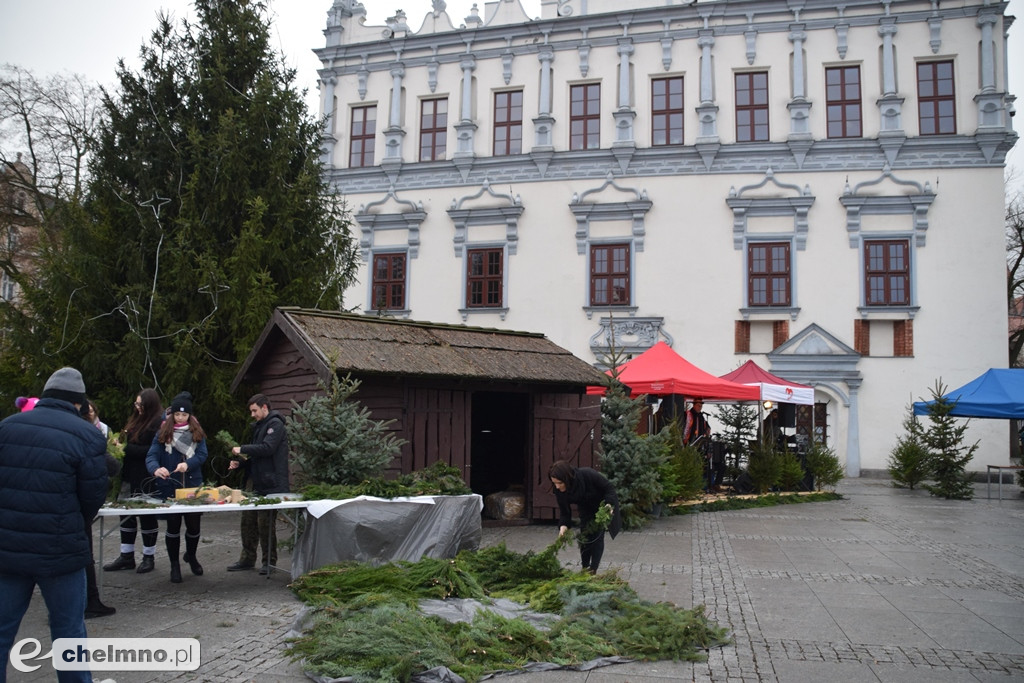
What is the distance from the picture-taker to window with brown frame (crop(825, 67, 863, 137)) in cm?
2584

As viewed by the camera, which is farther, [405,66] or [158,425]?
[405,66]

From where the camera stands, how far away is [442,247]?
28250mm

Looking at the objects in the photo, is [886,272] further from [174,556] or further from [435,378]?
[174,556]

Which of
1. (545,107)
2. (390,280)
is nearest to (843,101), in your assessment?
(545,107)

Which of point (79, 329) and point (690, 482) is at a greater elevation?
point (79, 329)

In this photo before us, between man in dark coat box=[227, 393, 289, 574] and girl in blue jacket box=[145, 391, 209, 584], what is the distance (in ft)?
1.43

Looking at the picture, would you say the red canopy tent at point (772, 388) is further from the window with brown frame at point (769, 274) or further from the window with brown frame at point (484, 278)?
the window with brown frame at point (484, 278)

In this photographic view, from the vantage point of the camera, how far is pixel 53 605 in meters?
4.65

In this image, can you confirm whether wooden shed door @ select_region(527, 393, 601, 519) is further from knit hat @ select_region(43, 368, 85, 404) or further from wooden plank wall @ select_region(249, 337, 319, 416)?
knit hat @ select_region(43, 368, 85, 404)

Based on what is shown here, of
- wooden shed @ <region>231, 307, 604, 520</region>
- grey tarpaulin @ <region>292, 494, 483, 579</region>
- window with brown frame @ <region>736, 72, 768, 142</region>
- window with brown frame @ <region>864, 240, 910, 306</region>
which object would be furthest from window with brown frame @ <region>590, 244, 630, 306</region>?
grey tarpaulin @ <region>292, 494, 483, 579</region>

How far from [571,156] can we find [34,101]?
17.0 metres

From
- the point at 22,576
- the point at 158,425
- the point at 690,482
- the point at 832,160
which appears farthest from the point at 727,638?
the point at 832,160

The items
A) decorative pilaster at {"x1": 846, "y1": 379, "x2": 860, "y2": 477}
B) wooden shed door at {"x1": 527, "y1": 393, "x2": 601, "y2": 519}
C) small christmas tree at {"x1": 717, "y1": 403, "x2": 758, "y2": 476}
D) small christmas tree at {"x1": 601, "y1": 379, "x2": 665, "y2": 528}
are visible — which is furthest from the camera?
decorative pilaster at {"x1": 846, "y1": 379, "x2": 860, "y2": 477}

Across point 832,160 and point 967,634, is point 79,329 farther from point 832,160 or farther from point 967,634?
point 832,160
